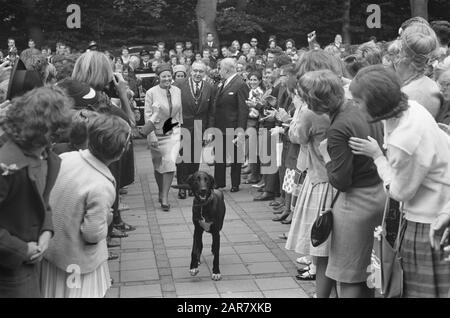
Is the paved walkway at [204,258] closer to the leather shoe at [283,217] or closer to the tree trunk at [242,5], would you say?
the leather shoe at [283,217]

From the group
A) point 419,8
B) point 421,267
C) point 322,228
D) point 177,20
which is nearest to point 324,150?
point 322,228

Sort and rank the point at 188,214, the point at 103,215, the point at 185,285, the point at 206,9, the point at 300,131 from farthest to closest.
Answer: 1. the point at 206,9
2. the point at 188,214
3. the point at 185,285
4. the point at 300,131
5. the point at 103,215

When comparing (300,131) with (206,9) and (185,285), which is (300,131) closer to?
(185,285)

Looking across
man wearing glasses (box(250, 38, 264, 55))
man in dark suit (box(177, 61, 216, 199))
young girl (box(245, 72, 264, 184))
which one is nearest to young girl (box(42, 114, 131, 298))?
young girl (box(245, 72, 264, 184))

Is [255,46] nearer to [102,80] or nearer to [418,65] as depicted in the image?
[102,80]

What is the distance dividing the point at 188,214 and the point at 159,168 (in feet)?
3.22

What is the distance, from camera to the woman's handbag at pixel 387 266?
13.6 feet

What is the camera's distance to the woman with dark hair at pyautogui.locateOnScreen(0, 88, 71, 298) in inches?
136

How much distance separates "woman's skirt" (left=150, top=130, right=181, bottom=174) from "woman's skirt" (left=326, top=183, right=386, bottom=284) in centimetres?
569

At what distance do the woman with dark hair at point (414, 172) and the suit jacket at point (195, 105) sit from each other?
23.2 feet

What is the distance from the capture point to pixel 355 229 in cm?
474

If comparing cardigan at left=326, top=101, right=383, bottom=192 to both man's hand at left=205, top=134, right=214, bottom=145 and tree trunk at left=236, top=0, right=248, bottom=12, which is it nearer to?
man's hand at left=205, top=134, right=214, bottom=145
